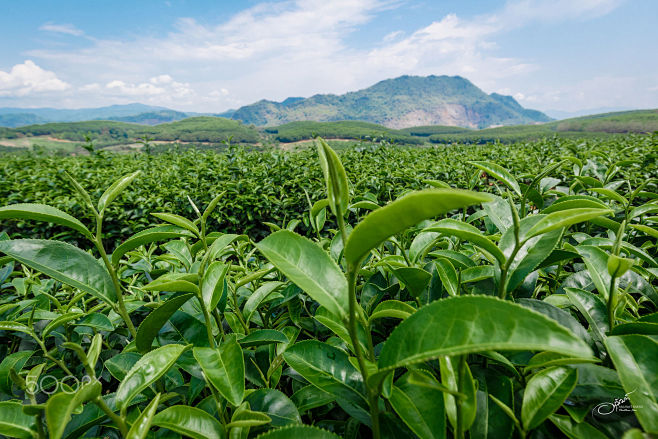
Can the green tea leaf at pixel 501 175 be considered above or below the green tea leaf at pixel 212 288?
above

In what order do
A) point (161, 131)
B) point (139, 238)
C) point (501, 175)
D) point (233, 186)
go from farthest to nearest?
point (161, 131) < point (233, 186) < point (501, 175) < point (139, 238)

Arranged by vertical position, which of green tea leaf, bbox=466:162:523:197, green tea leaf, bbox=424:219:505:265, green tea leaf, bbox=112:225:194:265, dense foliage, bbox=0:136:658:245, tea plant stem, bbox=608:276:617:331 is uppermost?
green tea leaf, bbox=466:162:523:197

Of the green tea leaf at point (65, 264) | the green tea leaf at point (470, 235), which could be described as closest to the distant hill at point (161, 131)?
the green tea leaf at point (65, 264)

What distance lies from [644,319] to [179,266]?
160cm

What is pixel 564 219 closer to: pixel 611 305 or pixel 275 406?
pixel 611 305

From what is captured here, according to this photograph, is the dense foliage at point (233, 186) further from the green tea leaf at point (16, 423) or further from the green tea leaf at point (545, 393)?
the green tea leaf at point (16, 423)

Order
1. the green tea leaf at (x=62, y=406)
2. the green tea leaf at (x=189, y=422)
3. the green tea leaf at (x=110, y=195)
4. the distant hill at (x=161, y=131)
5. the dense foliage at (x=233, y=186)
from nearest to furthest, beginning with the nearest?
1. the green tea leaf at (x=62, y=406)
2. the green tea leaf at (x=189, y=422)
3. the green tea leaf at (x=110, y=195)
4. the dense foliage at (x=233, y=186)
5. the distant hill at (x=161, y=131)

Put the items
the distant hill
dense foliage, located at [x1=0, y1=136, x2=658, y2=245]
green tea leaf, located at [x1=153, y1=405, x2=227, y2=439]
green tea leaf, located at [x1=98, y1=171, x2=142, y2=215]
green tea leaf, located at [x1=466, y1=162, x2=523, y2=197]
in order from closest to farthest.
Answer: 1. green tea leaf, located at [x1=153, y1=405, x2=227, y2=439]
2. green tea leaf, located at [x1=98, y1=171, x2=142, y2=215]
3. green tea leaf, located at [x1=466, y1=162, x2=523, y2=197]
4. dense foliage, located at [x1=0, y1=136, x2=658, y2=245]
5. the distant hill

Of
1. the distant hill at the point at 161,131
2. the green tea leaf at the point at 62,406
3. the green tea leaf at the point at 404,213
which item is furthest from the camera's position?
the distant hill at the point at 161,131

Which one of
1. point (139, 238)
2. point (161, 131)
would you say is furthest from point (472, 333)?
point (161, 131)

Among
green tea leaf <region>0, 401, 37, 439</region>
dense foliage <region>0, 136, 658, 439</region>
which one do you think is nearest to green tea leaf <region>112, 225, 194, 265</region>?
dense foliage <region>0, 136, 658, 439</region>

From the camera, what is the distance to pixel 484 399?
652 millimetres

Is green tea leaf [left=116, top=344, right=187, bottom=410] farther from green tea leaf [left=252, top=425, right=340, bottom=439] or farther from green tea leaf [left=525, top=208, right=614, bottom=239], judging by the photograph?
green tea leaf [left=525, top=208, right=614, bottom=239]

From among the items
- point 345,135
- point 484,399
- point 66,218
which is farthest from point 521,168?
point 345,135
